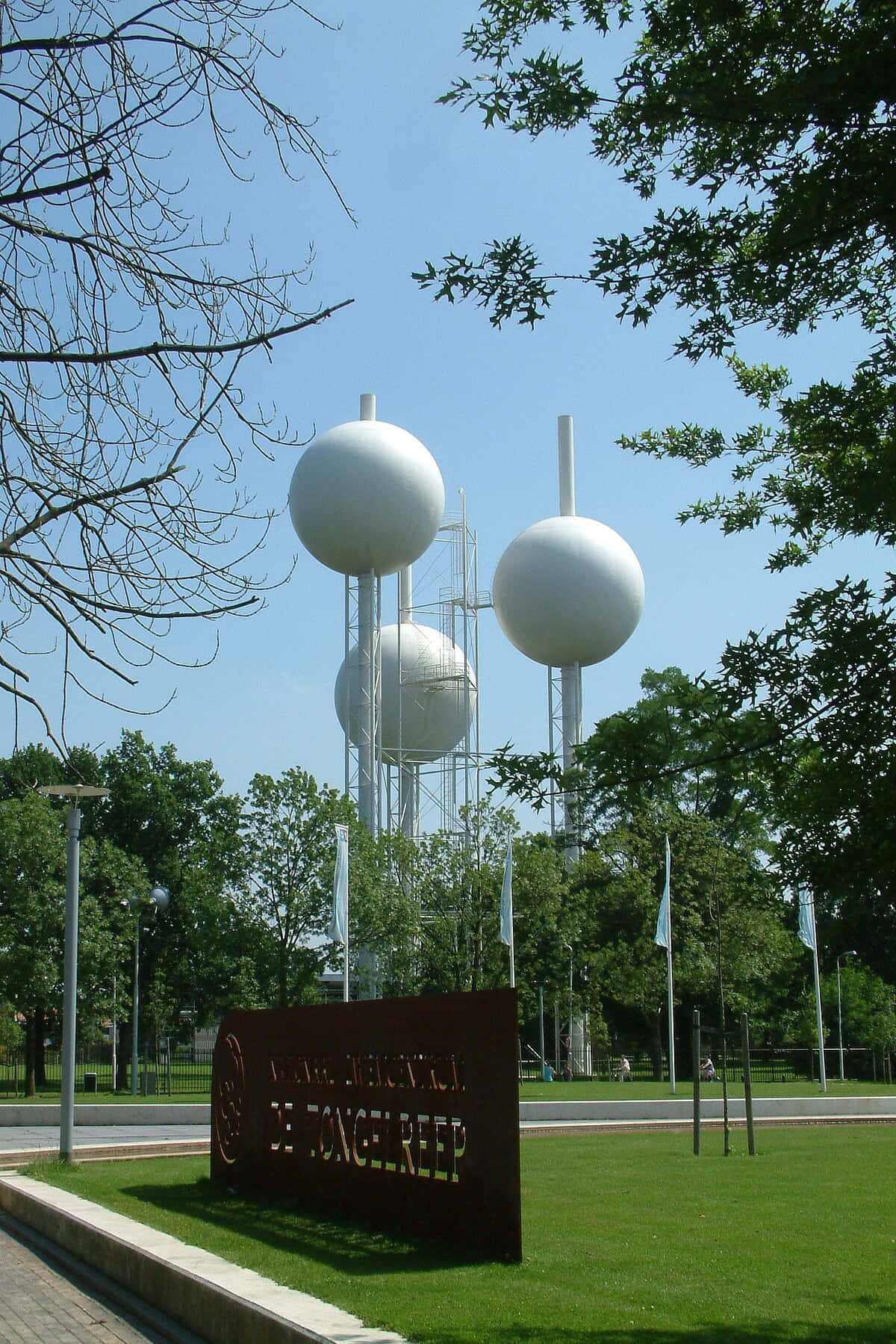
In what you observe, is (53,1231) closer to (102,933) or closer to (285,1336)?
(285,1336)

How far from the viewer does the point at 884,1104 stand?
27953 mm

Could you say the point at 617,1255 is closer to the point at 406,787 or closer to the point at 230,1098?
the point at 230,1098

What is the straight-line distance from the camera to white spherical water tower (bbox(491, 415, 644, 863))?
150 feet

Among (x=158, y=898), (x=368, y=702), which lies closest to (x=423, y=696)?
(x=368, y=702)

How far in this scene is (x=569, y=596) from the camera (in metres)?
45.5

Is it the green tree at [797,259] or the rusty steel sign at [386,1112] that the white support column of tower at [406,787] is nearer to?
the rusty steel sign at [386,1112]

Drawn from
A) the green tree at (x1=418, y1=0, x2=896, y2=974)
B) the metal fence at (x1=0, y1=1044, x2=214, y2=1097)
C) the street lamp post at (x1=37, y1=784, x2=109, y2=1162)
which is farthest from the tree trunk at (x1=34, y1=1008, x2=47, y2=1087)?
the green tree at (x1=418, y1=0, x2=896, y2=974)

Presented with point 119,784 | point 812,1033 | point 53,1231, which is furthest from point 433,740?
point 53,1231

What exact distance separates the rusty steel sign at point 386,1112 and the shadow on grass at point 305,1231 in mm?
134

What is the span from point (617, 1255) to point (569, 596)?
122 ft

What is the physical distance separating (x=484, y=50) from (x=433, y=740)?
4448cm

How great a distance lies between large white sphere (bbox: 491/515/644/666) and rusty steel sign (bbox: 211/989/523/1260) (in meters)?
32.9

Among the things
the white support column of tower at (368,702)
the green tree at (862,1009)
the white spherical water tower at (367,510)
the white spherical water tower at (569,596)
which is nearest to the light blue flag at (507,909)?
the white spherical water tower at (367,510)

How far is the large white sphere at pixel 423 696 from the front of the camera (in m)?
49.9
